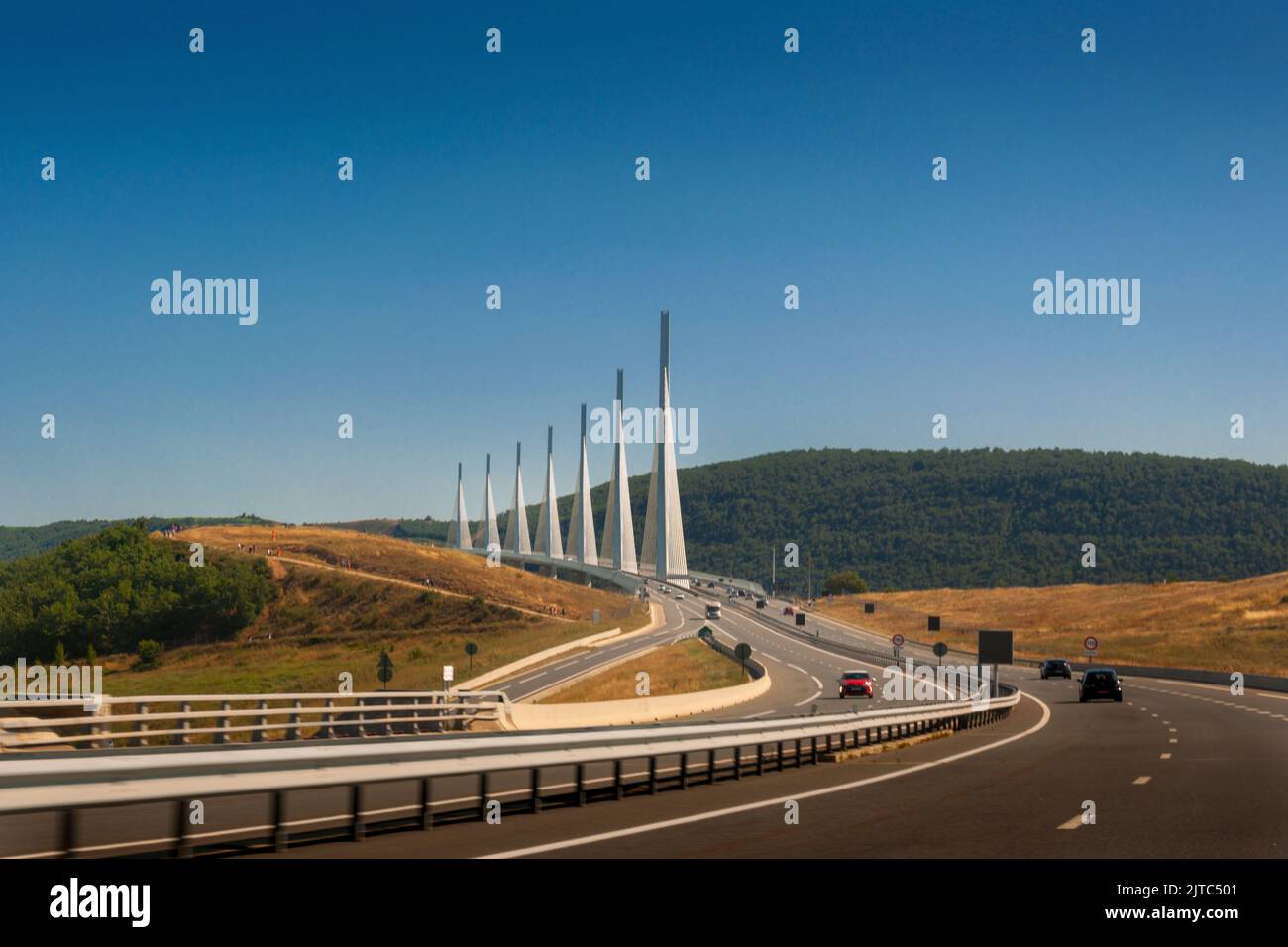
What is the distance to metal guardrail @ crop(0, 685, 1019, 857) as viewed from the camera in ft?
33.2

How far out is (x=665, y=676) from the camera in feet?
260

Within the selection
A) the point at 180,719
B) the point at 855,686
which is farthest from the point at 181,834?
the point at 855,686

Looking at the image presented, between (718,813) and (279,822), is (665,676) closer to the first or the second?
(718,813)

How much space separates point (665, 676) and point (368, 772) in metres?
66.6

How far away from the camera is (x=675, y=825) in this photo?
15.2m

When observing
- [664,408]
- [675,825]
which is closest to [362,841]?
[675,825]

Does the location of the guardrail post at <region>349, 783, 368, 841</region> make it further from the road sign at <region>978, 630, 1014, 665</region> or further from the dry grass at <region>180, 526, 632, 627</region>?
the dry grass at <region>180, 526, 632, 627</region>

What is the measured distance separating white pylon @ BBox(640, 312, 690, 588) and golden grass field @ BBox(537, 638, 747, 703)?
4178 cm

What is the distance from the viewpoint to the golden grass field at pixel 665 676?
69375 millimetres

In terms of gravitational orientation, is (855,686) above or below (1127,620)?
above

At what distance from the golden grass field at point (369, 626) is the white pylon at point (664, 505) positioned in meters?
5.42
